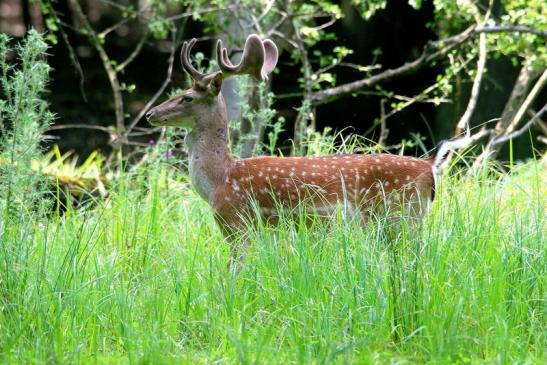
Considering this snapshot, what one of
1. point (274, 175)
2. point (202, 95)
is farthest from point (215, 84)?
point (274, 175)

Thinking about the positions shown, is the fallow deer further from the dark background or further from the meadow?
the dark background

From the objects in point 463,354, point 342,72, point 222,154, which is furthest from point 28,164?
point 342,72

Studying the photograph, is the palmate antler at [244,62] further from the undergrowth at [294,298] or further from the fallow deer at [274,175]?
the undergrowth at [294,298]

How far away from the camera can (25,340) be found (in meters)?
4.21

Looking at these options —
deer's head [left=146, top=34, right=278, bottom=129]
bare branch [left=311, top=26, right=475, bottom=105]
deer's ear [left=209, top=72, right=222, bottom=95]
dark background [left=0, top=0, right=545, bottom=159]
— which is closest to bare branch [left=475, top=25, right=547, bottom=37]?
bare branch [left=311, top=26, right=475, bottom=105]

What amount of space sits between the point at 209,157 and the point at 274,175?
39cm

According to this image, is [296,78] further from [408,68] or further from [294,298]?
[294,298]

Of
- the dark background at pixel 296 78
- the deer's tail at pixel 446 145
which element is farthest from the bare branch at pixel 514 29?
the dark background at pixel 296 78

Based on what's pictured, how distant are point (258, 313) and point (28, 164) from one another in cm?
204

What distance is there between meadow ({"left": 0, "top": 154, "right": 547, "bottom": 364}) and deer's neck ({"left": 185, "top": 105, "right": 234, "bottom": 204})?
1.77 feet

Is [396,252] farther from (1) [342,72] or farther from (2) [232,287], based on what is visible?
(1) [342,72]

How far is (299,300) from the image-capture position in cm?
445

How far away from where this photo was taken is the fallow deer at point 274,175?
5.68 meters

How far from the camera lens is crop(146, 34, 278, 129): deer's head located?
5914 millimetres
